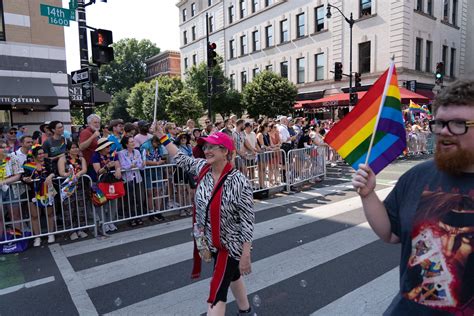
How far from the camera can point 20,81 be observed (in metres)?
12.9

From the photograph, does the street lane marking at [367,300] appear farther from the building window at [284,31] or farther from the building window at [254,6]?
the building window at [254,6]

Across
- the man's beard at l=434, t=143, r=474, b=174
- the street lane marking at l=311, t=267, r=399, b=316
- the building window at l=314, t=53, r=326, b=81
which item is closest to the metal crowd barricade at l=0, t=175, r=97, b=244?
the street lane marking at l=311, t=267, r=399, b=316

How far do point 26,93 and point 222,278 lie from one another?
12.5 m

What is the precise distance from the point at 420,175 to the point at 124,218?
19.6 ft

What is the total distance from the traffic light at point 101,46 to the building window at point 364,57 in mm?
23401

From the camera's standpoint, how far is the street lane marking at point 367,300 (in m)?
3.56

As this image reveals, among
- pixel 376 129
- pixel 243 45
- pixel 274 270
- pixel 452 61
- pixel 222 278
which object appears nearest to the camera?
pixel 376 129

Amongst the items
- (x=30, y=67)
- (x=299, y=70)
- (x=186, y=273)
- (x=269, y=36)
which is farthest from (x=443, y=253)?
(x=269, y=36)

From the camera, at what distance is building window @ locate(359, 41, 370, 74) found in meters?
27.6

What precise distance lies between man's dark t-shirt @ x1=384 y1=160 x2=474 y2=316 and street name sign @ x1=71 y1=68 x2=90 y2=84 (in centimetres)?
787

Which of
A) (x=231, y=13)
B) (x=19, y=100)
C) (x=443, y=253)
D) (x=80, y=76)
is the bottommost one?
(x=443, y=253)

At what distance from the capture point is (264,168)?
30.0 ft

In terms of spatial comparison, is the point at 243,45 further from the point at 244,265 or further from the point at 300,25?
the point at 244,265

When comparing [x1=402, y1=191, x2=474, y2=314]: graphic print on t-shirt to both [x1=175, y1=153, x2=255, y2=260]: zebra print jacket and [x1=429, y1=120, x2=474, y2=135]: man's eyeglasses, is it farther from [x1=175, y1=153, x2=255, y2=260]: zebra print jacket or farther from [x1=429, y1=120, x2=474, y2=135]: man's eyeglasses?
[x1=175, y1=153, x2=255, y2=260]: zebra print jacket
